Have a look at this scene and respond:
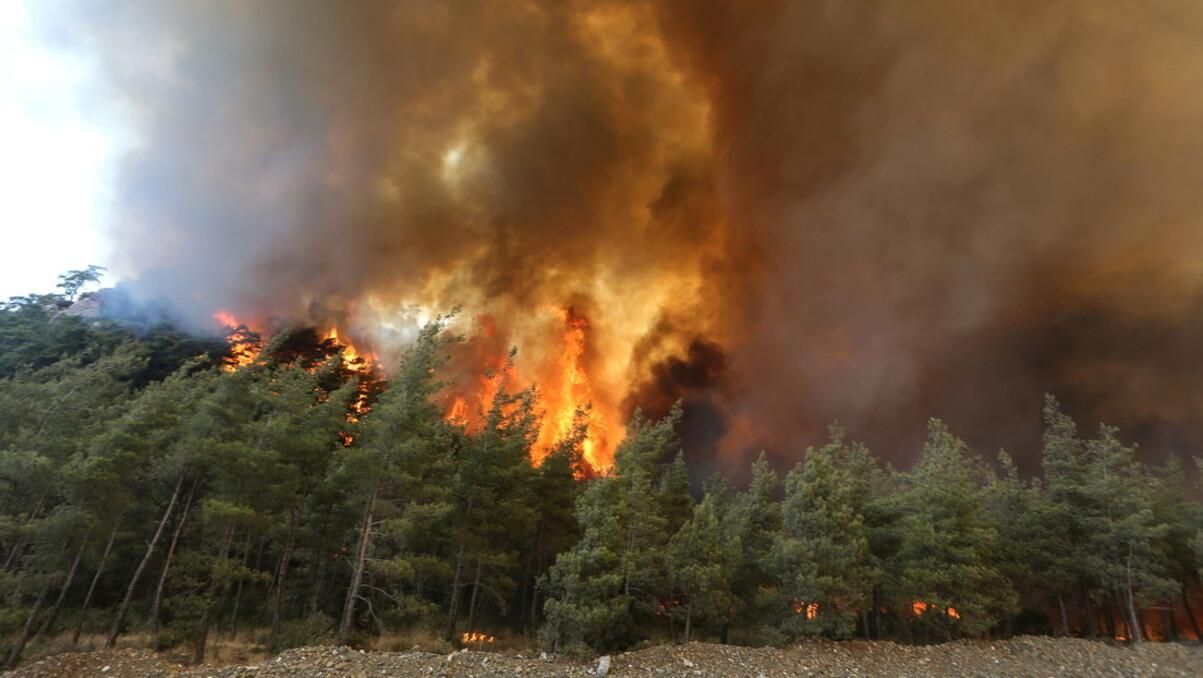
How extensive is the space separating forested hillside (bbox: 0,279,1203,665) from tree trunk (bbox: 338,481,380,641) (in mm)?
149

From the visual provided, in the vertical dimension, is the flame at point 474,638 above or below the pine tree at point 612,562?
below

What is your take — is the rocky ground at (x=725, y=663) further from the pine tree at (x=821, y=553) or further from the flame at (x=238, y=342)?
the flame at (x=238, y=342)

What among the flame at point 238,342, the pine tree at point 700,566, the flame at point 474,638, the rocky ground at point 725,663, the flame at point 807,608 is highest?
the flame at point 238,342

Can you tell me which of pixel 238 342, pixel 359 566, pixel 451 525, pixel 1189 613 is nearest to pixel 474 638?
pixel 451 525

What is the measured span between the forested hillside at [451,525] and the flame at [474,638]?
262 mm

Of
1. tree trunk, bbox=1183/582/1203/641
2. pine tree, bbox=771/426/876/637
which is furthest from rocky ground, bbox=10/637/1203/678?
tree trunk, bbox=1183/582/1203/641

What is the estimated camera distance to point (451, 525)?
109ft

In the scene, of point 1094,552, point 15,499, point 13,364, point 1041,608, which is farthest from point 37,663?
point 1041,608

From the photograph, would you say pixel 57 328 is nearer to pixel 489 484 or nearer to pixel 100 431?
pixel 100 431

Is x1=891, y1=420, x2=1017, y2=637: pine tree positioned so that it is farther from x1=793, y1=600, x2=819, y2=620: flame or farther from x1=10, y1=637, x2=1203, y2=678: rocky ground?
x1=793, y1=600, x2=819, y2=620: flame

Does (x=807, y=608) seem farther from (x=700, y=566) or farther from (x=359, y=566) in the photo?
(x=359, y=566)

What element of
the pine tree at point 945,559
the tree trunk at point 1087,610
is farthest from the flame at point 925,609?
the tree trunk at point 1087,610

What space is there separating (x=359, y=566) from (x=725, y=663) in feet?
57.6

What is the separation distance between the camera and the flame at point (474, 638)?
3218 centimetres
